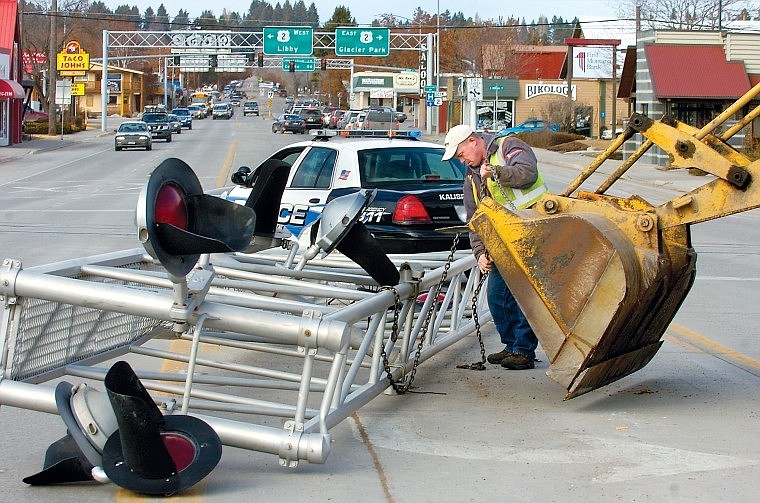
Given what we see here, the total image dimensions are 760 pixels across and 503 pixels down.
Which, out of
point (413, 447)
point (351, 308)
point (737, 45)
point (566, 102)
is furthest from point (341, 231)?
point (566, 102)

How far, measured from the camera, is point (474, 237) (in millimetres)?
7793

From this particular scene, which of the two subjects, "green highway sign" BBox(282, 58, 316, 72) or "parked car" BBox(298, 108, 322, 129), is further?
"green highway sign" BBox(282, 58, 316, 72)

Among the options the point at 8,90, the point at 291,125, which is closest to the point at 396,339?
the point at 8,90

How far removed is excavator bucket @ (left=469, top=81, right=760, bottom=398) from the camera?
6.46 m

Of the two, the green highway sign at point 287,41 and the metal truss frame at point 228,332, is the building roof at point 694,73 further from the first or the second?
the green highway sign at point 287,41

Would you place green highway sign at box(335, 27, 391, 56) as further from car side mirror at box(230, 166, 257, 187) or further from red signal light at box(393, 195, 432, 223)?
red signal light at box(393, 195, 432, 223)

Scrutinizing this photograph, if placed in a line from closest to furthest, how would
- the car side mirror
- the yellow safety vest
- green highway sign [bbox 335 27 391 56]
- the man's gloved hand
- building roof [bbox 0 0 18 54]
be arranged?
1. the man's gloved hand
2. the yellow safety vest
3. the car side mirror
4. building roof [bbox 0 0 18 54]
5. green highway sign [bbox 335 27 391 56]

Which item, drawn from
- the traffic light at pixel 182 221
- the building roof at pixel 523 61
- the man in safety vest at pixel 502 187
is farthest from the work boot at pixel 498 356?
the building roof at pixel 523 61

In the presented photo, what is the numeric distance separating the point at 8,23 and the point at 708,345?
57.5 metres

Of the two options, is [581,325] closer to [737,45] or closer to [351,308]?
[351,308]

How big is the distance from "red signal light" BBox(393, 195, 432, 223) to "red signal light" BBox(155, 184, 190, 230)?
547 cm

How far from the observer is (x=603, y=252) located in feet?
21.1

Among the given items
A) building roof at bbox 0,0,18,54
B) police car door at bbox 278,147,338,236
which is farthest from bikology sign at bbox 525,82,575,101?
police car door at bbox 278,147,338,236

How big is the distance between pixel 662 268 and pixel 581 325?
688mm
